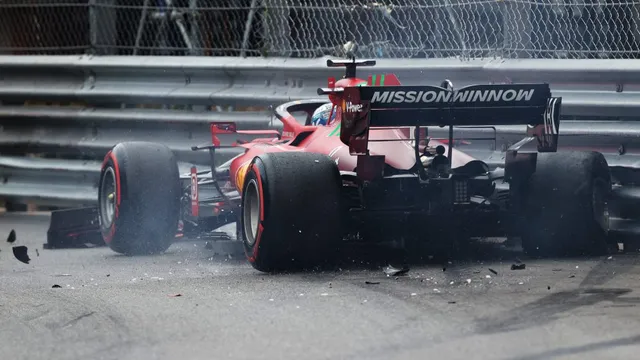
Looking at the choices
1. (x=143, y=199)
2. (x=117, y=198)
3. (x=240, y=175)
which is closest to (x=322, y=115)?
(x=240, y=175)

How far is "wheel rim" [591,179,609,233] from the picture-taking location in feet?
24.4

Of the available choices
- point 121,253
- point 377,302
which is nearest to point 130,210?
point 121,253

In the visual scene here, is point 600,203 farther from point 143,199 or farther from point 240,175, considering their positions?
point 143,199

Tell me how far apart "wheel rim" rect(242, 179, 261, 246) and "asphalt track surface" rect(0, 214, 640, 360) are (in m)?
0.24

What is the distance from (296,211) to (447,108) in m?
1.15

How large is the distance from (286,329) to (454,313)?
0.80 metres

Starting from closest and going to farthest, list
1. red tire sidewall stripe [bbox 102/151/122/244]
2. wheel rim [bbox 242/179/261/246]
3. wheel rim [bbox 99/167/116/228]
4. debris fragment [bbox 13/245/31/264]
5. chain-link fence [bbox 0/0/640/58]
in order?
wheel rim [bbox 242/179/261/246]
debris fragment [bbox 13/245/31/264]
red tire sidewall stripe [bbox 102/151/122/244]
chain-link fence [bbox 0/0/640/58]
wheel rim [bbox 99/167/116/228]

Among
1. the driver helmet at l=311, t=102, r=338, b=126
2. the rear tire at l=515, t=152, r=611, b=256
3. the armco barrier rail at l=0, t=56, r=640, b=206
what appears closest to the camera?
the rear tire at l=515, t=152, r=611, b=256

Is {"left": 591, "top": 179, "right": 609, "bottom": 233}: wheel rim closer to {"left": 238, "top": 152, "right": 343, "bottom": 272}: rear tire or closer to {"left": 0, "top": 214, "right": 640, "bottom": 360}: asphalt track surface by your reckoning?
{"left": 0, "top": 214, "right": 640, "bottom": 360}: asphalt track surface

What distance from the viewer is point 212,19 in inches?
482

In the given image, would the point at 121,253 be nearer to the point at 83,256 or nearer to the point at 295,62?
the point at 83,256

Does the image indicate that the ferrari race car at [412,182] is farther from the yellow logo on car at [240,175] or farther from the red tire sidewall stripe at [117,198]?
the red tire sidewall stripe at [117,198]

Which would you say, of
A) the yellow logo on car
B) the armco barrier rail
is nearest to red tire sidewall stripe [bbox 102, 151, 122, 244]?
the yellow logo on car

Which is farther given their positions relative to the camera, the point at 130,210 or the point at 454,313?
the point at 130,210
